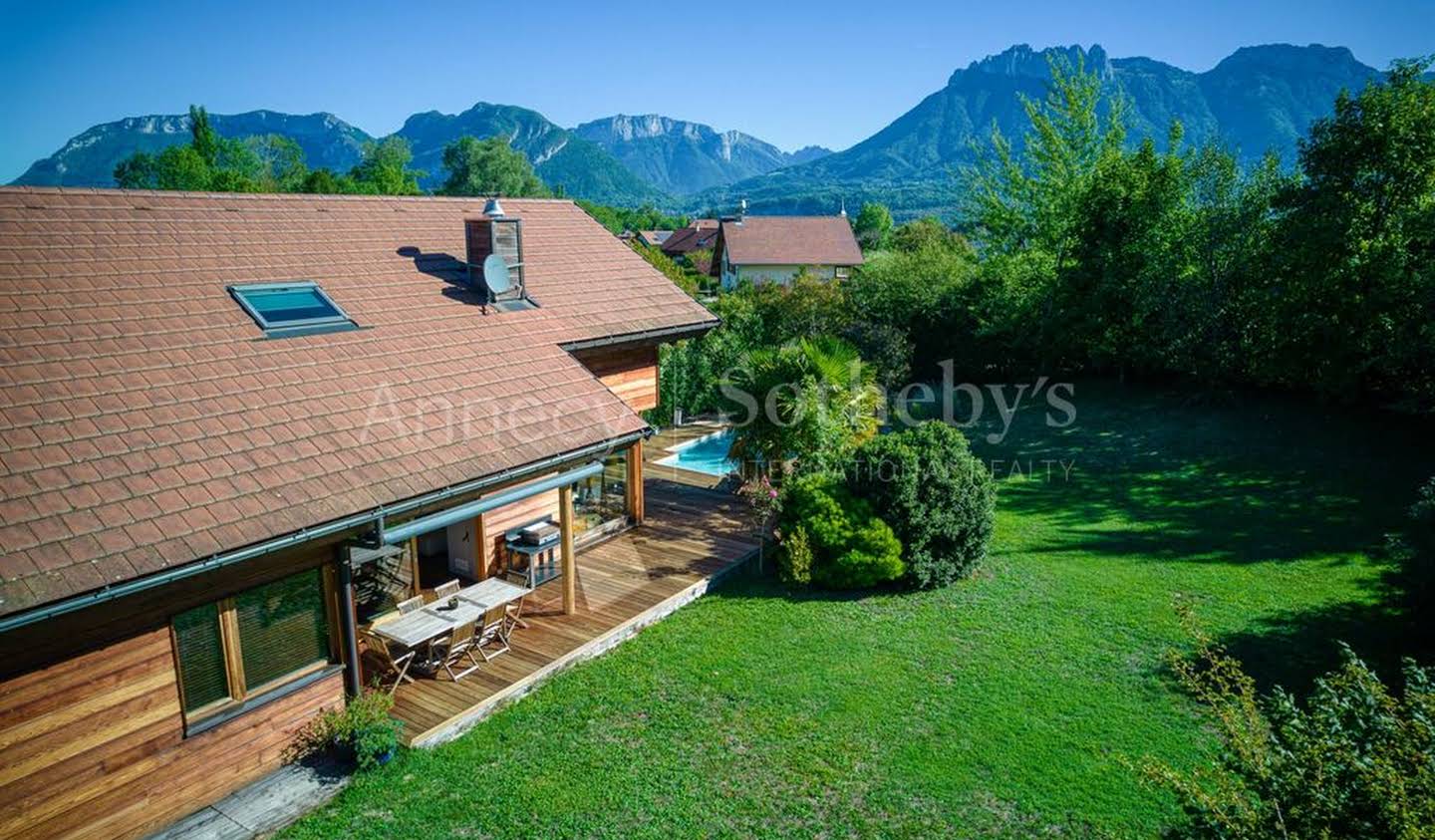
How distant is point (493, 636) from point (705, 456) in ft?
36.7

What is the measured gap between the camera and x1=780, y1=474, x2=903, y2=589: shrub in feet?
41.5

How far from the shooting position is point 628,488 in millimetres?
15773

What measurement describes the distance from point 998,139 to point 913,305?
14.2 metres

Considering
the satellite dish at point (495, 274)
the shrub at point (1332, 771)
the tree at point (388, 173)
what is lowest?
the shrub at point (1332, 771)

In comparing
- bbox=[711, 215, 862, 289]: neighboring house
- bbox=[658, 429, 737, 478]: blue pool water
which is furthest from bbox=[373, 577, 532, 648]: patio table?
bbox=[711, 215, 862, 289]: neighboring house

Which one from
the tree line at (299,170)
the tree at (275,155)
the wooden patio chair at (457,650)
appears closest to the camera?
the wooden patio chair at (457,650)

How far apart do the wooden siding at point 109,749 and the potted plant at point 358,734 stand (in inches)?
26.2

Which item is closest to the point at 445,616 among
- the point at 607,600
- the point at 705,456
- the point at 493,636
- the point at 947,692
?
the point at 493,636

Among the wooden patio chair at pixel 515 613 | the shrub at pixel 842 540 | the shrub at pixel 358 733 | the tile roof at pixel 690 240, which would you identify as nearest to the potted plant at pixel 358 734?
the shrub at pixel 358 733

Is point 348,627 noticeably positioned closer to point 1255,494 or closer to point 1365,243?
point 1255,494

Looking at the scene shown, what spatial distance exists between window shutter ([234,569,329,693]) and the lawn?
1.47m

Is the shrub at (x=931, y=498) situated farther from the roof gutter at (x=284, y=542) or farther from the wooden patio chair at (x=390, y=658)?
the wooden patio chair at (x=390, y=658)

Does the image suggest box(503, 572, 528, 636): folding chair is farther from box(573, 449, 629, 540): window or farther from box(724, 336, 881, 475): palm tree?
box(724, 336, 881, 475): palm tree

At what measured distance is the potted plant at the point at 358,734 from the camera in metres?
8.19
